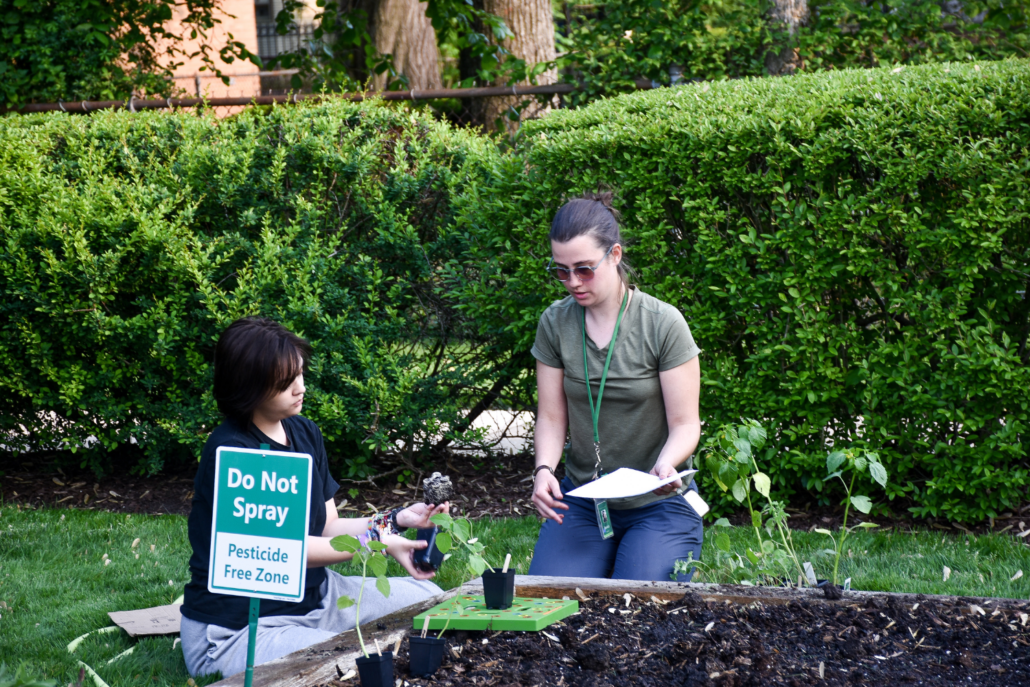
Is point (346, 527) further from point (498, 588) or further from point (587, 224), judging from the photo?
point (587, 224)

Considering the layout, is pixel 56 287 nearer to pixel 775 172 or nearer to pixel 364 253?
pixel 364 253

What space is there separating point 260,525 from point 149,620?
194cm

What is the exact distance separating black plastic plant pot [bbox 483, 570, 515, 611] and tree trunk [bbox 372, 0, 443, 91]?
8649 mm

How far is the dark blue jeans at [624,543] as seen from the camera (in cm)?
312

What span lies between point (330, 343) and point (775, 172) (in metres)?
2.53

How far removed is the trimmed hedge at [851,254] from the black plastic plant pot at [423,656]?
2.75 meters

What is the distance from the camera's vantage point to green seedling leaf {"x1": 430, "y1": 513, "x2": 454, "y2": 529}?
87.2 inches

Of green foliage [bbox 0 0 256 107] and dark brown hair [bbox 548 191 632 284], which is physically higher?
green foliage [bbox 0 0 256 107]

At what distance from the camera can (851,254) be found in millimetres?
4188

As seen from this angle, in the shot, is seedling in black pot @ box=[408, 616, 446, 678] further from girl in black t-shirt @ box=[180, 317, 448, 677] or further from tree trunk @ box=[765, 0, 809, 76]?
tree trunk @ box=[765, 0, 809, 76]

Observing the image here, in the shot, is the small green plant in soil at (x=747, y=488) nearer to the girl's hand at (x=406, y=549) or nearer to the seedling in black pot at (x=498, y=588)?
the seedling in black pot at (x=498, y=588)

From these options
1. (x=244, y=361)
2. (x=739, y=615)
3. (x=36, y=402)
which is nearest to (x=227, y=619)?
(x=244, y=361)

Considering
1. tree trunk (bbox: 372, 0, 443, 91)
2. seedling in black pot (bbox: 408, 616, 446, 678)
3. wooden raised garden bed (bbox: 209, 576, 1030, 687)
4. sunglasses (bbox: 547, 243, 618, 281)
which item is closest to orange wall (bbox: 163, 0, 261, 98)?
tree trunk (bbox: 372, 0, 443, 91)

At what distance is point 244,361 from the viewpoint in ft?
8.82
